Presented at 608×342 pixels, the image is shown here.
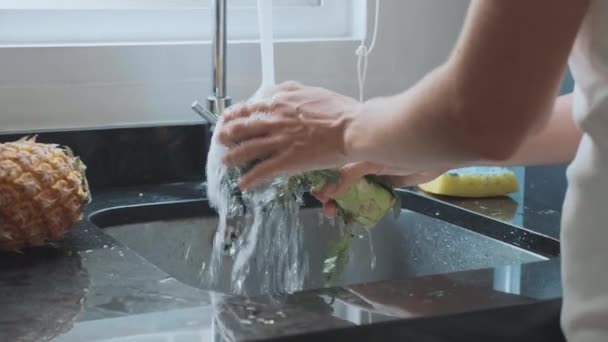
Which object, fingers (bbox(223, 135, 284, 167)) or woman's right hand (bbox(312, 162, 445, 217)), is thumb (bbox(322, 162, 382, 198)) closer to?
woman's right hand (bbox(312, 162, 445, 217))

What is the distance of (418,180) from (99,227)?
1.34 feet

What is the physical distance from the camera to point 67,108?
1.38 m

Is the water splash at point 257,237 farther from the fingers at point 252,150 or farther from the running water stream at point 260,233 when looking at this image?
the fingers at point 252,150

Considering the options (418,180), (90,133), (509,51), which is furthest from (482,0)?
(90,133)

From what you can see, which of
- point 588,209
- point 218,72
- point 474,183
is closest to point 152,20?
point 218,72

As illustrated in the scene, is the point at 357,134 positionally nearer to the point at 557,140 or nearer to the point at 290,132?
the point at 290,132

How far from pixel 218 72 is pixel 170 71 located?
13 centimetres

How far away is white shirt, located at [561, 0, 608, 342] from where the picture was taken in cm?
68

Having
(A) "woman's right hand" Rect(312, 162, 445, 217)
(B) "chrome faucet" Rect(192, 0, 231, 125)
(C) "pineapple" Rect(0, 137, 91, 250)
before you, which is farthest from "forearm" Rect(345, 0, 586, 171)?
(B) "chrome faucet" Rect(192, 0, 231, 125)

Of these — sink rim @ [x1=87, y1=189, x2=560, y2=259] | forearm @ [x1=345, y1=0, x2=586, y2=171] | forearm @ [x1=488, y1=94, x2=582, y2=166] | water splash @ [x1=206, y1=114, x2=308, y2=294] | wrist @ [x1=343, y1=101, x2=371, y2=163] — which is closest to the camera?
forearm @ [x1=345, y1=0, x2=586, y2=171]

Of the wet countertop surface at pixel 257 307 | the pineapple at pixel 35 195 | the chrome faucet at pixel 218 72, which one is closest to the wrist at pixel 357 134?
the wet countertop surface at pixel 257 307

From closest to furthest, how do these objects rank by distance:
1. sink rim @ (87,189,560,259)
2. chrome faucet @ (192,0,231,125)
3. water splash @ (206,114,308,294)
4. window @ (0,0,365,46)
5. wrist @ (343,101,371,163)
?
wrist @ (343,101,371,163), water splash @ (206,114,308,294), sink rim @ (87,189,560,259), chrome faucet @ (192,0,231,125), window @ (0,0,365,46)

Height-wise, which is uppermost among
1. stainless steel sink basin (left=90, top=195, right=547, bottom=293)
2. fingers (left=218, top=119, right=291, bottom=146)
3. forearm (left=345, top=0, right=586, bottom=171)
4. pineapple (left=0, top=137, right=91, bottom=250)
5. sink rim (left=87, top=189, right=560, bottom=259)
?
forearm (left=345, top=0, right=586, bottom=171)

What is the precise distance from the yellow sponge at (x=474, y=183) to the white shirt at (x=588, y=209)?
572mm
